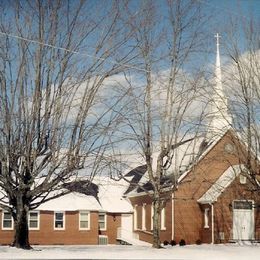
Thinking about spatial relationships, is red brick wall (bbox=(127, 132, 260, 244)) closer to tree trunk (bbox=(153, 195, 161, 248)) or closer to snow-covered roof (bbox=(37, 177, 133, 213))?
snow-covered roof (bbox=(37, 177, 133, 213))

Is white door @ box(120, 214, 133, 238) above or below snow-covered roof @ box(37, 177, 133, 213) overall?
below

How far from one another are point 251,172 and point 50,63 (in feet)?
38.0

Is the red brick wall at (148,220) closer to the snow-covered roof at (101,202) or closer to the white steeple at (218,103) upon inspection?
the snow-covered roof at (101,202)

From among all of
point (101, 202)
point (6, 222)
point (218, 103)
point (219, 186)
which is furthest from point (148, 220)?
point (218, 103)

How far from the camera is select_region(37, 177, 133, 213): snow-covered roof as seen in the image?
1492 inches

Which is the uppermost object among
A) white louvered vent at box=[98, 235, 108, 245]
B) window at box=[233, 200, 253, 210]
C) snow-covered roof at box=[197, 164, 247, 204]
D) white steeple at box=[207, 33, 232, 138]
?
white steeple at box=[207, 33, 232, 138]

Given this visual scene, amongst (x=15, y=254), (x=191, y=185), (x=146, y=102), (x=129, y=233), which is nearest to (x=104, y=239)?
(x=129, y=233)

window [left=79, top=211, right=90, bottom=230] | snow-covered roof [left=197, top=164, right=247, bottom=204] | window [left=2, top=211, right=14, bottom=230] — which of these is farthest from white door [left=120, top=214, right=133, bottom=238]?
window [left=2, top=211, right=14, bottom=230]

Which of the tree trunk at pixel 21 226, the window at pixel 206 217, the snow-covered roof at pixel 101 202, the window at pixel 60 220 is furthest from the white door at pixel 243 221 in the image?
the tree trunk at pixel 21 226

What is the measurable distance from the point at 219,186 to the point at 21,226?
16.7 meters

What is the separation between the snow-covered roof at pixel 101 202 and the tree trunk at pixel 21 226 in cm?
1435

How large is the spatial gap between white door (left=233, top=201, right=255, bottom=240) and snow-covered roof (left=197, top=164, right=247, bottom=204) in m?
1.24

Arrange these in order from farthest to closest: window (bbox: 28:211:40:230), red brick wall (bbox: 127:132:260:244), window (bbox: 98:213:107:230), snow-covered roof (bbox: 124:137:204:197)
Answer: window (bbox: 98:213:107:230), window (bbox: 28:211:40:230), red brick wall (bbox: 127:132:260:244), snow-covered roof (bbox: 124:137:204:197)

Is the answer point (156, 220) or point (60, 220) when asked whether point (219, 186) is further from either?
point (156, 220)
